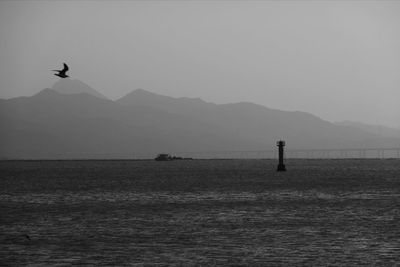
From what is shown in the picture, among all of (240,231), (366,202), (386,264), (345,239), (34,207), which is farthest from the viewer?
(366,202)

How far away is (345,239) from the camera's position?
45656 millimetres

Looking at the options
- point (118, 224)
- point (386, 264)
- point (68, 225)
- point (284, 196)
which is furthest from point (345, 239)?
point (284, 196)

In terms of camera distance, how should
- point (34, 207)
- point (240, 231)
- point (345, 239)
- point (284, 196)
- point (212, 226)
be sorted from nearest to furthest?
1. point (345, 239)
2. point (240, 231)
3. point (212, 226)
4. point (34, 207)
5. point (284, 196)

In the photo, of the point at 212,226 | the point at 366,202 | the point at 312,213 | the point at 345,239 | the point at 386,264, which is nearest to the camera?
the point at 386,264

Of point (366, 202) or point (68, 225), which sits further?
point (366, 202)

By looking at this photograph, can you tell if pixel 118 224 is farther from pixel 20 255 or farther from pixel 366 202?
A: pixel 366 202

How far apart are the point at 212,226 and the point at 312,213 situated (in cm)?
1567

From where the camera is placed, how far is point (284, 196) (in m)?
95.0

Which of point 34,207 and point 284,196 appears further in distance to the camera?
point 284,196

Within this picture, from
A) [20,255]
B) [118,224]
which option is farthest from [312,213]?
[20,255]

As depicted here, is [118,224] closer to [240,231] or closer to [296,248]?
[240,231]

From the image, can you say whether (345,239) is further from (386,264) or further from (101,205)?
(101,205)

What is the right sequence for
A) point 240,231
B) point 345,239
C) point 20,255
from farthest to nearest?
→ point 240,231, point 345,239, point 20,255

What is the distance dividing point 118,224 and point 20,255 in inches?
683
